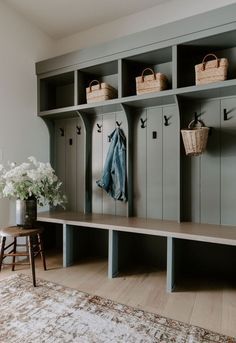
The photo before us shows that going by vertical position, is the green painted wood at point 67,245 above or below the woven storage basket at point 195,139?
below

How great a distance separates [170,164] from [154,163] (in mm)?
188

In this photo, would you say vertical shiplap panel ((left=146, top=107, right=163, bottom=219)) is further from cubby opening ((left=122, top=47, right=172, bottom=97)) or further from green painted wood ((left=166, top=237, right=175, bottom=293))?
green painted wood ((left=166, top=237, right=175, bottom=293))

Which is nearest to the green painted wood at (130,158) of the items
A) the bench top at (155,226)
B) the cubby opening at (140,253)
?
the bench top at (155,226)

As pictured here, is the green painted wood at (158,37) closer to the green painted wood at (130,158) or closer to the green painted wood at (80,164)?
the green painted wood at (130,158)

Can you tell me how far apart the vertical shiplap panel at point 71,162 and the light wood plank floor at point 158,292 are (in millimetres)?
864

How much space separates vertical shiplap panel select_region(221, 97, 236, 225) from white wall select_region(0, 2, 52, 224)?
2228 millimetres

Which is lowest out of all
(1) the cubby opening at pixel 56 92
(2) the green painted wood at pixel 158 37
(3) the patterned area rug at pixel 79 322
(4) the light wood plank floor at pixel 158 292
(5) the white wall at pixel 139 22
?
(4) the light wood plank floor at pixel 158 292

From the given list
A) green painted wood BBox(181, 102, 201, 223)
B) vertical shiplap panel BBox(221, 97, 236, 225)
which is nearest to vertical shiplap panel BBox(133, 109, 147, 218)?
green painted wood BBox(181, 102, 201, 223)

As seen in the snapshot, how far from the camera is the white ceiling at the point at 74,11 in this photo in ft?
9.18

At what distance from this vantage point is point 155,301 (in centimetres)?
203

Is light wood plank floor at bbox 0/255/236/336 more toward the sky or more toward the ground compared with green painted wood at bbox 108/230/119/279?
more toward the ground

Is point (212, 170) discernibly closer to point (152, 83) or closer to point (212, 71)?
point (212, 71)

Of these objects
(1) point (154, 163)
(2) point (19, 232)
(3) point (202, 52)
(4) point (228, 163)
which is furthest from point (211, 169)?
(2) point (19, 232)

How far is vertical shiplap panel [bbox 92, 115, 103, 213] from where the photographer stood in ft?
10.3
